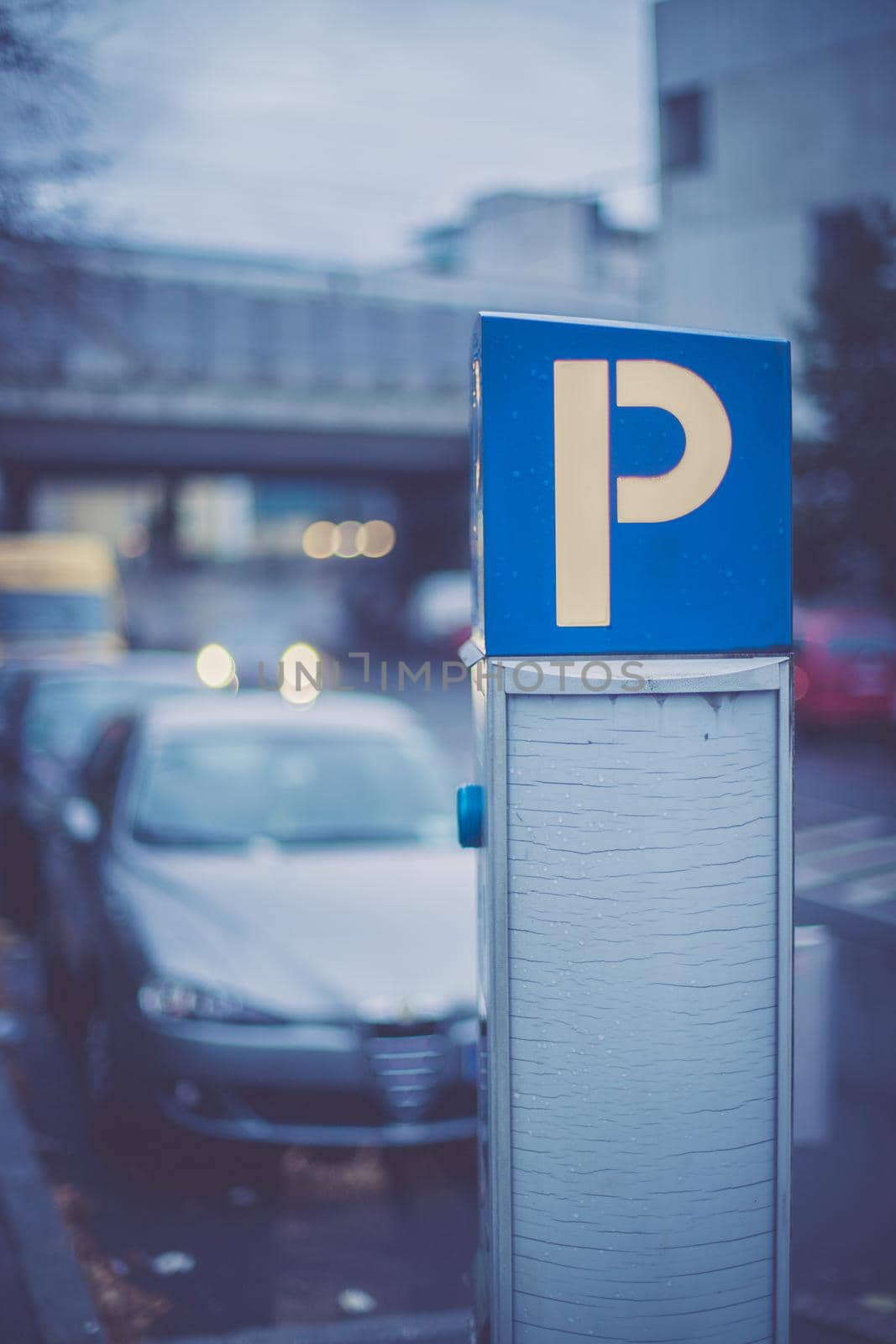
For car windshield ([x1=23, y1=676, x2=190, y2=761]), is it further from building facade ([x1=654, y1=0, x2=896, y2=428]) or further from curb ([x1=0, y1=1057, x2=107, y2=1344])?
building facade ([x1=654, y1=0, x2=896, y2=428])

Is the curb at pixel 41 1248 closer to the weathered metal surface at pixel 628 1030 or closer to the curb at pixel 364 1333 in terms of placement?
the curb at pixel 364 1333

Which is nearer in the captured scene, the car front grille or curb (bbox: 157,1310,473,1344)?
curb (bbox: 157,1310,473,1344)

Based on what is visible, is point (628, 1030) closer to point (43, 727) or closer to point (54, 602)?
point (43, 727)

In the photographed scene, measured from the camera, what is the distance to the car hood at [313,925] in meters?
4.47

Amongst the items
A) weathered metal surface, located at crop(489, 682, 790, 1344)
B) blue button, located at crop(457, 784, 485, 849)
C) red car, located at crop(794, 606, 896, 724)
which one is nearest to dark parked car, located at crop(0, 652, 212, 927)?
blue button, located at crop(457, 784, 485, 849)

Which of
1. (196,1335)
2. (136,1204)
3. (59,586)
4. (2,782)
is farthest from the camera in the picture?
(59,586)

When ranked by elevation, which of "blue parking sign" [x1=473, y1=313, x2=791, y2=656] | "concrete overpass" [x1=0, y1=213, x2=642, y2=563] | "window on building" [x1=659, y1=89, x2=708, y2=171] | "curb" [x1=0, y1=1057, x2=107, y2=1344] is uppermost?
"window on building" [x1=659, y1=89, x2=708, y2=171]

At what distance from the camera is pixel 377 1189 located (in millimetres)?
4652

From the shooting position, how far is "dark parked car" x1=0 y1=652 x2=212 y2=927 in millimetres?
8383

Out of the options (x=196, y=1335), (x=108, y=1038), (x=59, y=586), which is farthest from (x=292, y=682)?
(x=59, y=586)

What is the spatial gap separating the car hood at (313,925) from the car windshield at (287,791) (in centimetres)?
19

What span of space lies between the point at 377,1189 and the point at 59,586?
1598 centimetres

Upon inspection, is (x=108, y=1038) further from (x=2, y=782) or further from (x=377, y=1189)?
(x=2, y=782)

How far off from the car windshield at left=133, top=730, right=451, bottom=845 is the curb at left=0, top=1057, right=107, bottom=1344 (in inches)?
53.4
